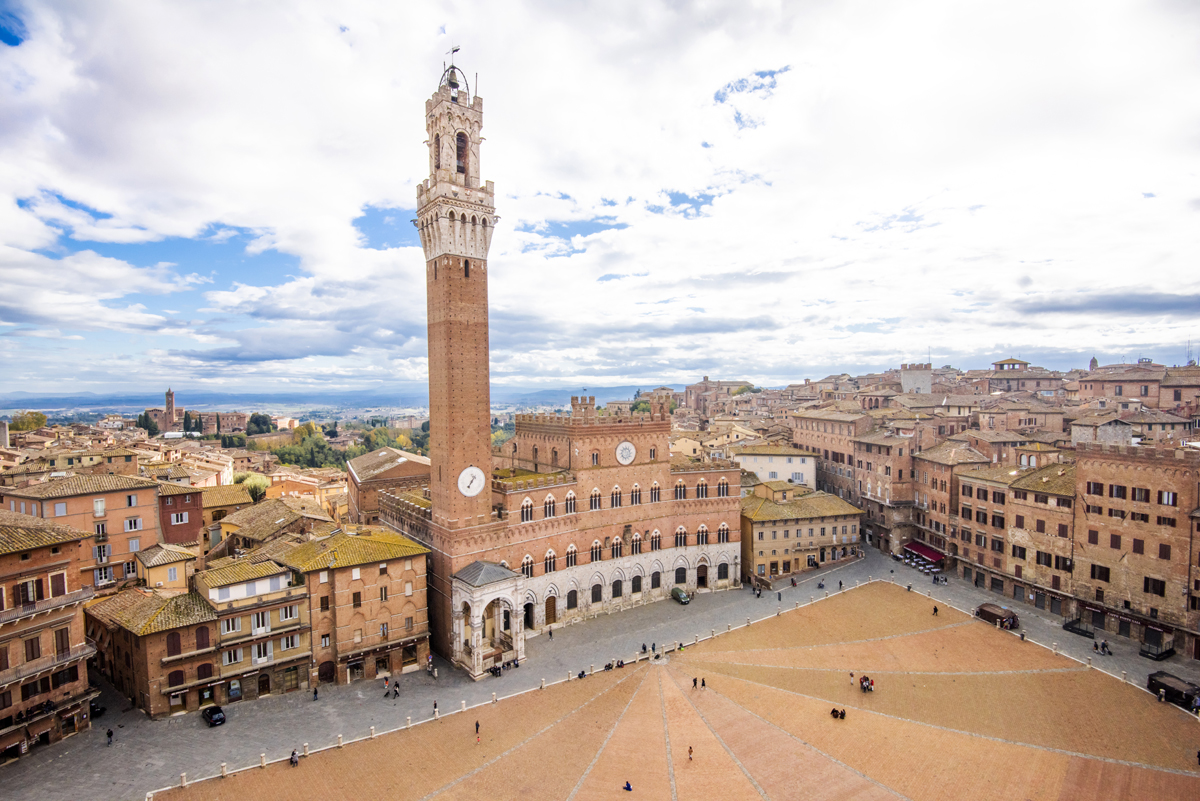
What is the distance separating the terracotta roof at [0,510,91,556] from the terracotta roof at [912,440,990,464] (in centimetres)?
7561

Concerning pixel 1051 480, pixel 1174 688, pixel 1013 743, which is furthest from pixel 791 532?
pixel 1174 688

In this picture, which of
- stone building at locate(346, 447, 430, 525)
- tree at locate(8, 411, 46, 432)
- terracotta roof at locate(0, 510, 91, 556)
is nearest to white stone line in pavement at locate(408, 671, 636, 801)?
terracotta roof at locate(0, 510, 91, 556)

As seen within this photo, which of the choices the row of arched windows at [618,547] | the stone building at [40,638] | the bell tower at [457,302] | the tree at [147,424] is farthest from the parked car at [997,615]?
the tree at [147,424]

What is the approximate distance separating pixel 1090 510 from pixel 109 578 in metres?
82.4

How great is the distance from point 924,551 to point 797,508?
1499 centimetres

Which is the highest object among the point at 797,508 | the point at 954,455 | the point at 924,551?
the point at 954,455

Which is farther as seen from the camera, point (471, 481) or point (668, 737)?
point (471, 481)

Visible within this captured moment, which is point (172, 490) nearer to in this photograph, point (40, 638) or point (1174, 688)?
point (40, 638)

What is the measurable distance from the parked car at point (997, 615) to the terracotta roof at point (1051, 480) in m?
11.6

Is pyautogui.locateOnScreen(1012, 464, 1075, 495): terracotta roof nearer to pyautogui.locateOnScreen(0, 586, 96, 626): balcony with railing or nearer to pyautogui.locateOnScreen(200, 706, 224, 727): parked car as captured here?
pyautogui.locateOnScreen(200, 706, 224, 727): parked car

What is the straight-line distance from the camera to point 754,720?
37.8 meters

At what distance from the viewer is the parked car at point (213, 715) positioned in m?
36.4

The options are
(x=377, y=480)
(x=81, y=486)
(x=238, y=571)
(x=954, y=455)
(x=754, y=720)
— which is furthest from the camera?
(x=377, y=480)

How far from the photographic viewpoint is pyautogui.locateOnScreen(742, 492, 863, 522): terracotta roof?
217 feet
